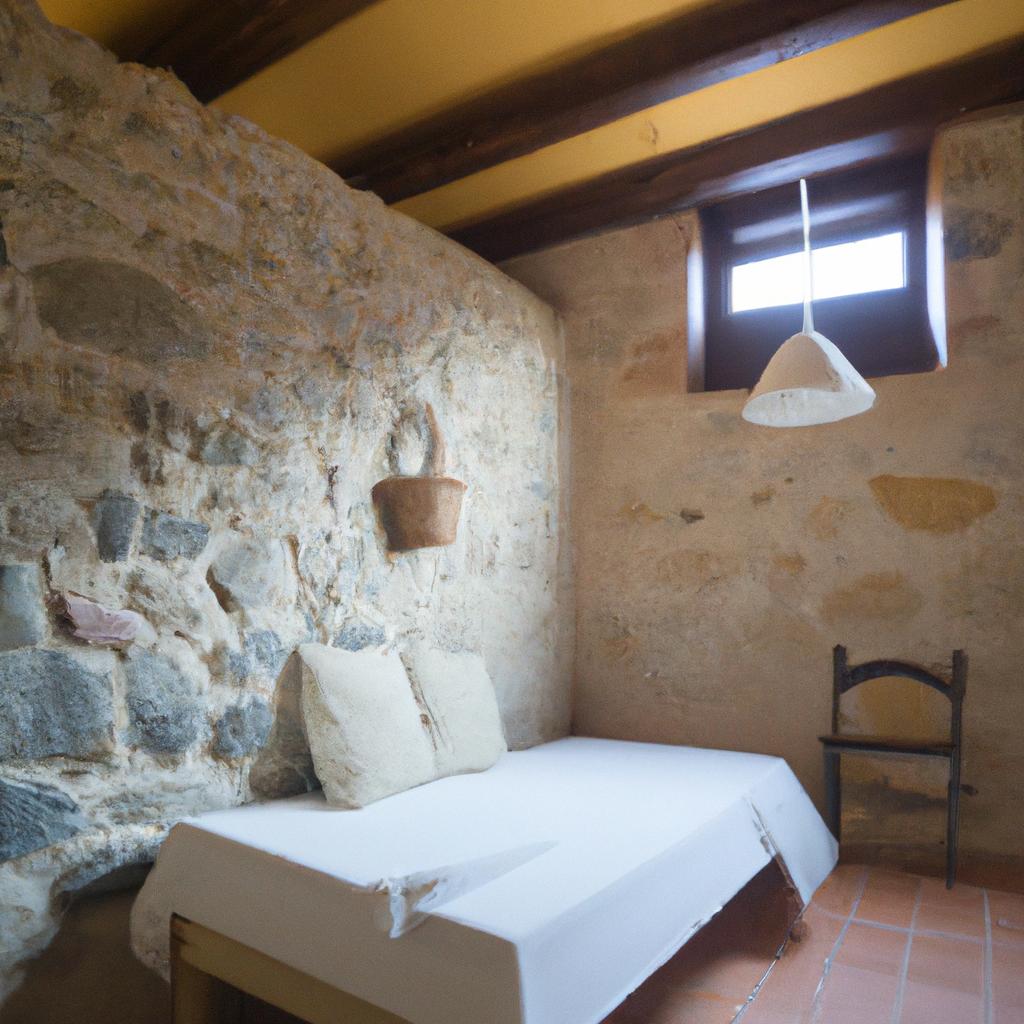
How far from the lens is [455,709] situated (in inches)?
89.4

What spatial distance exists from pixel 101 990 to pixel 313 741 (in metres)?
0.62

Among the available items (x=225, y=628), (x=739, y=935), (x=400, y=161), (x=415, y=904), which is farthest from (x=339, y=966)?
(x=400, y=161)

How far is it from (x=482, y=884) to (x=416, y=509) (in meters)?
1.10

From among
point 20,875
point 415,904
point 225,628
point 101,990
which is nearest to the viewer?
point 415,904

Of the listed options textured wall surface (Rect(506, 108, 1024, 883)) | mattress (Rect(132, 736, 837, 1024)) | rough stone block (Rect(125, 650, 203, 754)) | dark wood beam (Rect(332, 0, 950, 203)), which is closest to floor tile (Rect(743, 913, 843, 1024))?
mattress (Rect(132, 736, 837, 1024))

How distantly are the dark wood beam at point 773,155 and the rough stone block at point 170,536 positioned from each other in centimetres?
187

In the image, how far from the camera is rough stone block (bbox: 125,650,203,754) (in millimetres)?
1684

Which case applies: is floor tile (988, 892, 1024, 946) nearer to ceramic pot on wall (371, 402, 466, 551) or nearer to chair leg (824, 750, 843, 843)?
chair leg (824, 750, 843, 843)

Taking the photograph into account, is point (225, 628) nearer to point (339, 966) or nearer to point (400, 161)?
point (339, 966)

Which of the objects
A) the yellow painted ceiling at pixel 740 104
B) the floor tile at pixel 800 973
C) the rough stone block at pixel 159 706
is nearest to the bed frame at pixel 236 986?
the rough stone block at pixel 159 706

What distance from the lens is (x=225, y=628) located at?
1.87 meters

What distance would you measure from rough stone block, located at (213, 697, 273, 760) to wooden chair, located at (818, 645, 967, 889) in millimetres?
1657

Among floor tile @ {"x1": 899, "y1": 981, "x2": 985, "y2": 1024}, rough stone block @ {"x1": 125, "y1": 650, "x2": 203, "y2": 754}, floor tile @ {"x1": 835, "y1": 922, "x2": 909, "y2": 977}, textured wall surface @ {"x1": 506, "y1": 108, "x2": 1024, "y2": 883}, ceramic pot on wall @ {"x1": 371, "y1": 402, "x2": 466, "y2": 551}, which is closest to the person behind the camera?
floor tile @ {"x1": 899, "y1": 981, "x2": 985, "y2": 1024}

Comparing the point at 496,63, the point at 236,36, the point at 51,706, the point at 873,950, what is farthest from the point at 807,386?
the point at 51,706
